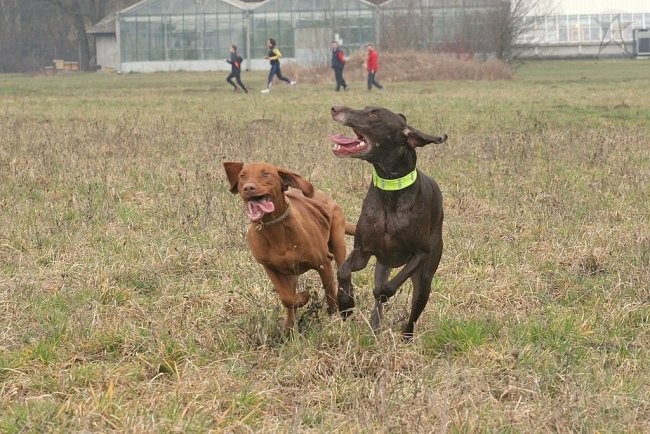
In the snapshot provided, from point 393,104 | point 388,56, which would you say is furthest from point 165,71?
point 393,104

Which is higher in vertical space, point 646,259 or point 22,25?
point 22,25

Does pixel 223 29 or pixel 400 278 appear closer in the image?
pixel 400 278

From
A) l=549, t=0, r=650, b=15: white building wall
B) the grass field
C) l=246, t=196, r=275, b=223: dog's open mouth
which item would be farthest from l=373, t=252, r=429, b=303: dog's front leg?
l=549, t=0, r=650, b=15: white building wall

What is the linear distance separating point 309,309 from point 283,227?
0.60 metres

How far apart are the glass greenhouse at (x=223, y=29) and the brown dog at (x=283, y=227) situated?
180ft

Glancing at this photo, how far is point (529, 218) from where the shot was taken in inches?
348

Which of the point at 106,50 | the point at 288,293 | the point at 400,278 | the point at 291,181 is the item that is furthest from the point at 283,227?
the point at 106,50

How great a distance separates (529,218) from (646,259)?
1.90 m

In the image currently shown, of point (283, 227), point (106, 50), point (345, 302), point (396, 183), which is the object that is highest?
point (106, 50)

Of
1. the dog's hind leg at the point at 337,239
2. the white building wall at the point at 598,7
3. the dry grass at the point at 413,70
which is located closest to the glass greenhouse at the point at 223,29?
the dry grass at the point at 413,70

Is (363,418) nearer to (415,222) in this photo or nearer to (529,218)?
(415,222)

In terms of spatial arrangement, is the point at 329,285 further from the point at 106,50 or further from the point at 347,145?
the point at 106,50

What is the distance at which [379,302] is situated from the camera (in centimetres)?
544

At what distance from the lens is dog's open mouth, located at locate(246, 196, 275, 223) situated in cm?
497
